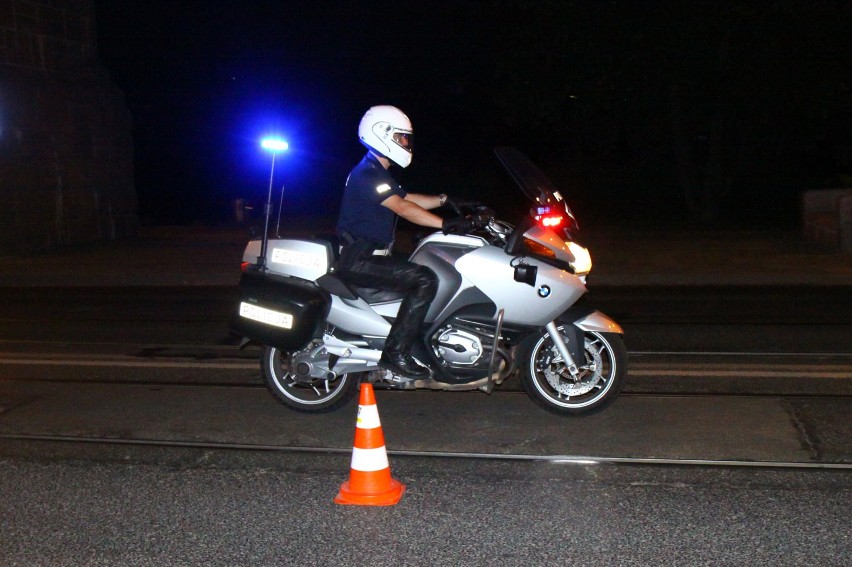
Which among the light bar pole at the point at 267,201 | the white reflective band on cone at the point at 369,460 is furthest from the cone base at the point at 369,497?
the light bar pole at the point at 267,201

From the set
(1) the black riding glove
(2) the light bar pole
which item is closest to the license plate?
(2) the light bar pole

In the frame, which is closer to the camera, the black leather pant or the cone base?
the cone base

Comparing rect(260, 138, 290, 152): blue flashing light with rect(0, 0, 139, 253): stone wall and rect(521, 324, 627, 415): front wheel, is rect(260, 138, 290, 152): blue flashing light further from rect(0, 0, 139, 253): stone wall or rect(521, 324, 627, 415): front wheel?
rect(0, 0, 139, 253): stone wall

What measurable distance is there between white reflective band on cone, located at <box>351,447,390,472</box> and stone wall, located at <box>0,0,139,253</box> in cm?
1607

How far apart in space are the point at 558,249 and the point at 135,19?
32.6 metres

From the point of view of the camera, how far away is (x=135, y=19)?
3562 cm

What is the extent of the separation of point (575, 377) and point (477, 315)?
2.46 feet

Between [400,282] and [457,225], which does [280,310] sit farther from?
[457,225]

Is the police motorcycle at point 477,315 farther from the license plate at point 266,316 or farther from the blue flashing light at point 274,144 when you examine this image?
the blue flashing light at point 274,144

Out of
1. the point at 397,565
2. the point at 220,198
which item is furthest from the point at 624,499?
the point at 220,198

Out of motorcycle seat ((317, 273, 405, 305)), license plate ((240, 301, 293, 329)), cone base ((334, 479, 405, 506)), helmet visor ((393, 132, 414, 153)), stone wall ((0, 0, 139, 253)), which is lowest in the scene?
stone wall ((0, 0, 139, 253))

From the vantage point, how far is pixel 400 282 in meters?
6.38

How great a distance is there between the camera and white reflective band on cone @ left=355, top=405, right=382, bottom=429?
541 centimetres

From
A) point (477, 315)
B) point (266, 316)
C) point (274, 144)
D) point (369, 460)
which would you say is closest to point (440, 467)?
point (369, 460)
